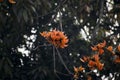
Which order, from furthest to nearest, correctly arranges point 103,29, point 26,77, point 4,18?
point 103,29 → point 26,77 → point 4,18

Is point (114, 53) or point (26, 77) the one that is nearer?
point (114, 53)

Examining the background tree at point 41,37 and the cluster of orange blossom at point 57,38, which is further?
the background tree at point 41,37

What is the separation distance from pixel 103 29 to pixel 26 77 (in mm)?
1071

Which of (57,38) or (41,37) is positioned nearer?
(57,38)

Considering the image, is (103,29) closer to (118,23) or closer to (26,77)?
(118,23)

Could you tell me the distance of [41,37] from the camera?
3.92 m

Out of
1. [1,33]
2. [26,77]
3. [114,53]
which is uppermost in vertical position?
[1,33]

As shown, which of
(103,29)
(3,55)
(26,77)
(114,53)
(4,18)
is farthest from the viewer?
(103,29)

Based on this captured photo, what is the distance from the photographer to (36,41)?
3955mm

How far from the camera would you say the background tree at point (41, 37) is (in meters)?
3.48

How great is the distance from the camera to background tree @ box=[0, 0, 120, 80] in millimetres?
3477

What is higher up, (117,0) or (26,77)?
(117,0)

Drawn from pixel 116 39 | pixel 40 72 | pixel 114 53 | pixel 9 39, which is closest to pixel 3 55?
pixel 9 39

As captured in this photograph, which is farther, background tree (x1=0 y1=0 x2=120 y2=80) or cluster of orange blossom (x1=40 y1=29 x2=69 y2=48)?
background tree (x1=0 y1=0 x2=120 y2=80)
